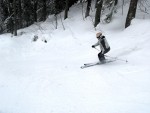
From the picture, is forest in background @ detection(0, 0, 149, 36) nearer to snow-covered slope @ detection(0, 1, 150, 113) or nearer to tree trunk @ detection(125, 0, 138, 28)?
snow-covered slope @ detection(0, 1, 150, 113)

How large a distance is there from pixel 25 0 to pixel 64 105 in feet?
68.5

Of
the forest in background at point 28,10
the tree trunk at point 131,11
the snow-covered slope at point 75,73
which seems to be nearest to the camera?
the snow-covered slope at point 75,73

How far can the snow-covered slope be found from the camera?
952 cm

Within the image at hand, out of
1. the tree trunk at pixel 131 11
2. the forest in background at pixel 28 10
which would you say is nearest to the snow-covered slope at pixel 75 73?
the tree trunk at pixel 131 11

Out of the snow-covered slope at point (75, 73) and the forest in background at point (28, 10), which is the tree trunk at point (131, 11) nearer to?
the snow-covered slope at point (75, 73)

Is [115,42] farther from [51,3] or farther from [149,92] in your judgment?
[51,3]

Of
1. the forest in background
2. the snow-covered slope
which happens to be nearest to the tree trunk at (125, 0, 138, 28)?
the snow-covered slope

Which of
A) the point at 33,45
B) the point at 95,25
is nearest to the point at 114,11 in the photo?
the point at 95,25

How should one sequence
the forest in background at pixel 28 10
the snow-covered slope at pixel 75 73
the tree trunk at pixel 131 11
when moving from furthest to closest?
the forest in background at pixel 28 10
the tree trunk at pixel 131 11
the snow-covered slope at pixel 75 73

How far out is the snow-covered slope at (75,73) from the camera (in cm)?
952

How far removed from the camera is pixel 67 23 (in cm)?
2245

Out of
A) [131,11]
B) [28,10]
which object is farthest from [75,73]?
[28,10]

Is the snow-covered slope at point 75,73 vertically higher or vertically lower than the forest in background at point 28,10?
lower

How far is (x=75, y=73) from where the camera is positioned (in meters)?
12.7
